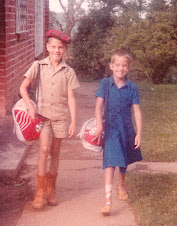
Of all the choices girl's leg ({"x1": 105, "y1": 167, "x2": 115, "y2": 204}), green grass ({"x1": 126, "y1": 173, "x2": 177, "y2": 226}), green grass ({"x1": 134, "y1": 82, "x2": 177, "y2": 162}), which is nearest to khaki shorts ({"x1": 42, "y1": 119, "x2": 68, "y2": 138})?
girl's leg ({"x1": 105, "y1": 167, "x2": 115, "y2": 204})

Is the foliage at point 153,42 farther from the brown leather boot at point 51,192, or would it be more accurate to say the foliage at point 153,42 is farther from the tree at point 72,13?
the brown leather boot at point 51,192

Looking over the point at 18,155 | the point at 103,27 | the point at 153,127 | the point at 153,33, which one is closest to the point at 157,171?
the point at 18,155

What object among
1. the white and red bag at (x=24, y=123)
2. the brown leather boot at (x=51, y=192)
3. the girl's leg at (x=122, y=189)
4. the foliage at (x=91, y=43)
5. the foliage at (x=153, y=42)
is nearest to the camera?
the white and red bag at (x=24, y=123)

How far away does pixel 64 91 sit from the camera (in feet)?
13.4

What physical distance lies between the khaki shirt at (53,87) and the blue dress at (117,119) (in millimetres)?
319

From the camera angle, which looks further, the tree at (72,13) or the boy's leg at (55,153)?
the tree at (72,13)

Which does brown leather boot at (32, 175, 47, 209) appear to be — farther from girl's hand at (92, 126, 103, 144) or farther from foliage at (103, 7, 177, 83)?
foliage at (103, 7, 177, 83)

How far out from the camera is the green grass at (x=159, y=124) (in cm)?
604

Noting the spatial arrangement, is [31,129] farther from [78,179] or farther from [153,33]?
[153,33]

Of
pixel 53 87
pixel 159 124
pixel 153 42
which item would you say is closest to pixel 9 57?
pixel 159 124

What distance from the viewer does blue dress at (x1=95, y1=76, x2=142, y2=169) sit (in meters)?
4.11

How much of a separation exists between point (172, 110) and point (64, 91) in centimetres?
574

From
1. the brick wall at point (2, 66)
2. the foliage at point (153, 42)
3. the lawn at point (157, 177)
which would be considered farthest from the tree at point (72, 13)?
the brick wall at point (2, 66)

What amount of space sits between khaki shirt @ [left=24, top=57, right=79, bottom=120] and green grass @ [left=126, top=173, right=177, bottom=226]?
1150 mm
